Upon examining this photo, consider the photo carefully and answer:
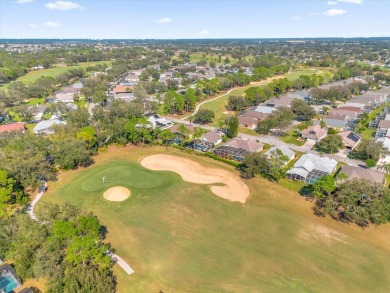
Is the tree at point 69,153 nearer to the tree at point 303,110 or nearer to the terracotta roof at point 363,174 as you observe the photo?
the terracotta roof at point 363,174

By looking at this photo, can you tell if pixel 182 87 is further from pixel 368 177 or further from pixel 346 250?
pixel 346 250

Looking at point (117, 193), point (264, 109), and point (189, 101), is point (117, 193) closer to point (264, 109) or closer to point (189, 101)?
point (189, 101)

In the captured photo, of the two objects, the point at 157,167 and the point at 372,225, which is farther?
the point at 157,167

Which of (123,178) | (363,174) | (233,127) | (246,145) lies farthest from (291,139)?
(123,178)

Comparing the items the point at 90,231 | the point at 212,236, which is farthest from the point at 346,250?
the point at 90,231

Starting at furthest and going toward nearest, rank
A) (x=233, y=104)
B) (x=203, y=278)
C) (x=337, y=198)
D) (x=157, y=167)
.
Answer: (x=233, y=104) → (x=157, y=167) → (x=337, y=198) → (x=203, y=278)

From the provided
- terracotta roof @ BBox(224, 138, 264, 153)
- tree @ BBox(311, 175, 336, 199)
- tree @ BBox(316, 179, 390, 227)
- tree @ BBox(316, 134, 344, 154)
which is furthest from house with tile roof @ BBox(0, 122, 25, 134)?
tree @ BBox(316, 134, 344, 154)
